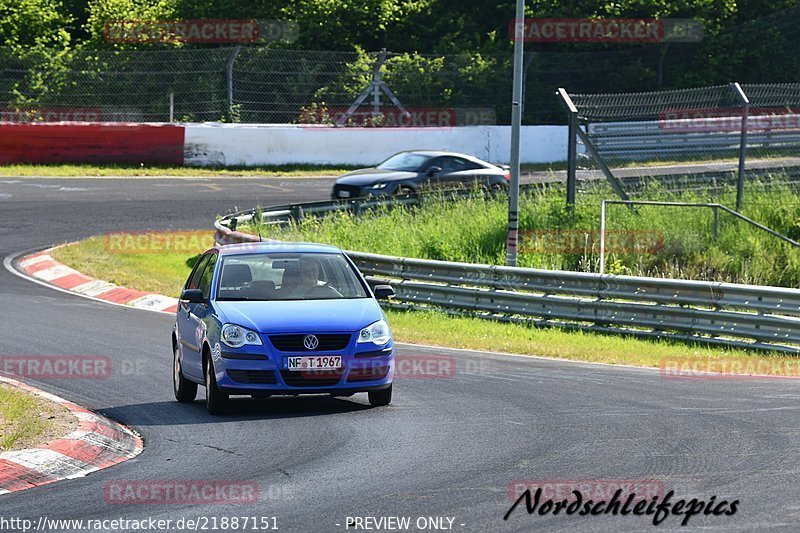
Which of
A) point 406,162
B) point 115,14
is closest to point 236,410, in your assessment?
point 406,162

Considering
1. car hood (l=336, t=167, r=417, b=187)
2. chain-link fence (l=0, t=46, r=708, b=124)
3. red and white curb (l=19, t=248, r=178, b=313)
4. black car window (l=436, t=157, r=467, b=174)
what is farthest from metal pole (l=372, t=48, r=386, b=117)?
red and white curb (l=19, t=248, r=178, b=313)

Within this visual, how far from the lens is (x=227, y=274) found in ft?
38.2

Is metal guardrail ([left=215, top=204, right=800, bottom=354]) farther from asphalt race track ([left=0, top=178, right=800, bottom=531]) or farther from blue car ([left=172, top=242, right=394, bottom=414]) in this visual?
blue car ([left=172, top=242, right=394, bottom=414])

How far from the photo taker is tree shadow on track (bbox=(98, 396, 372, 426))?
10.7m

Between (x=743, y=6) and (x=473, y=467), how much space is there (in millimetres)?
43347

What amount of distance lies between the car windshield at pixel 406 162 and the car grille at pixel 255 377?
56.9 ft

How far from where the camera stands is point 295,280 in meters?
11.5

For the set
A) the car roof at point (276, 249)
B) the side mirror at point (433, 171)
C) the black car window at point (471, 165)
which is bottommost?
the car roof at point (276, 249)

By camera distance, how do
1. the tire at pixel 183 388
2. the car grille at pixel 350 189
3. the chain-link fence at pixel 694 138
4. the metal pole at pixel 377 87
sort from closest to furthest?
1. the tire at pixel 183 388
2. the chain-link fence at pixel 694 138
3. the car grille at pixel 350 189
4. the metal pole at pixel 377 87

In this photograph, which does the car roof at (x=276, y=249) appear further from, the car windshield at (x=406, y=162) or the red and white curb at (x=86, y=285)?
the car windshield at (x=406, y=162)

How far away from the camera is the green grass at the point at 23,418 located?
9180mm

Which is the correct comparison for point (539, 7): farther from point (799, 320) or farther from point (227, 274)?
point (227, 274)

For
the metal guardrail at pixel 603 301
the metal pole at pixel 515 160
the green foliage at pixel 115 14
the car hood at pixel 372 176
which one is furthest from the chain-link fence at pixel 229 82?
the metal pole at pixel 515 160

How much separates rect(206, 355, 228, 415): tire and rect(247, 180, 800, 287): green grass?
1092cm
